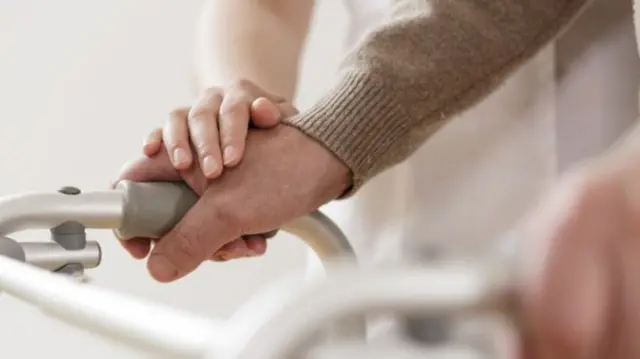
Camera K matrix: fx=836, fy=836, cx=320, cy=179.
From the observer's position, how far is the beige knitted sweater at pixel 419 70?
1.83 ft

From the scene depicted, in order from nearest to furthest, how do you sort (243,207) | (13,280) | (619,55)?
(13,280) < (243,207) < (619,55)

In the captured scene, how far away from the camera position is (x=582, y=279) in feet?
0.58

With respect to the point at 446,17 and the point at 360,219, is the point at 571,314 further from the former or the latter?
the point at 360,219

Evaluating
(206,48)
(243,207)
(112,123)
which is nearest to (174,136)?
(243,207)

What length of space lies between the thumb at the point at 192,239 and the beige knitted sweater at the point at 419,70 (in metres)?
0.08

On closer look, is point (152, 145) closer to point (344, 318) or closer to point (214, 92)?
point (214, 92)

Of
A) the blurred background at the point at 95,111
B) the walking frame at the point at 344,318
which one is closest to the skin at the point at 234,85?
the walking frame at the point at 344,318

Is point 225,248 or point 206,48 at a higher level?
point 206,48

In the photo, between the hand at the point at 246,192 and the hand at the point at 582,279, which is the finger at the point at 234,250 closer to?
the hand at the point at 246,192

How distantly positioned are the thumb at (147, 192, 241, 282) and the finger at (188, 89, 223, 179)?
20 millimetres

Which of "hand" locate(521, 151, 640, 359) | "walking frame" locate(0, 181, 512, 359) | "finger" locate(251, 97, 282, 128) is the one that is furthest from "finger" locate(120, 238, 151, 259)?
"hand" locate(521, 151, 640, 359)

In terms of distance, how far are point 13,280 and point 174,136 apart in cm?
15

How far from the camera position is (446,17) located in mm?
608

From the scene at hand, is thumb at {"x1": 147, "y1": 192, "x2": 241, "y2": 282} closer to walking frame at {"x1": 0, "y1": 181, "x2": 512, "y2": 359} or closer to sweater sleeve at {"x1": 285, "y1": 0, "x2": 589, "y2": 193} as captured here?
sweater sleeve at {"x1": 285, "y1": 0, "x2": 589, "y2": 193}
